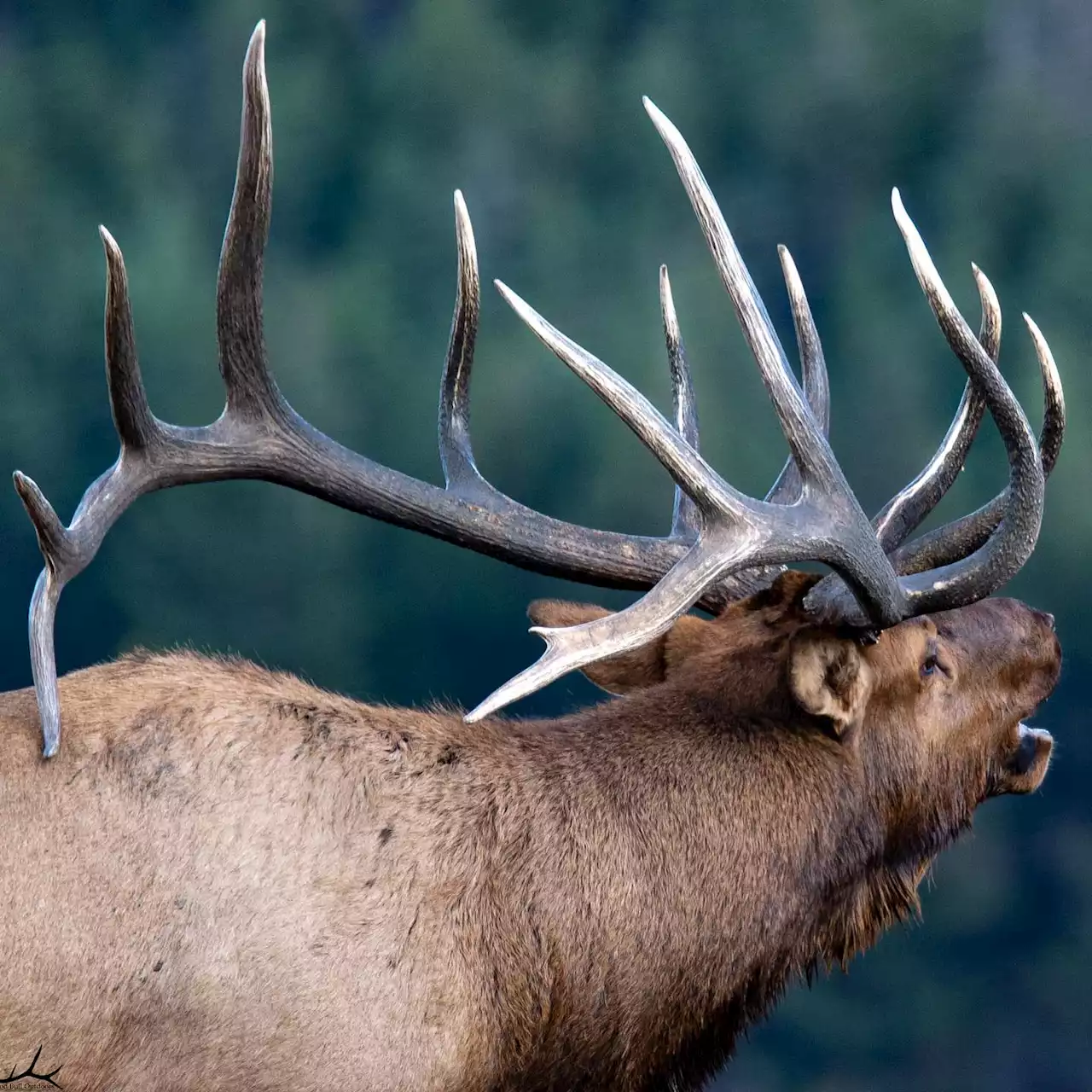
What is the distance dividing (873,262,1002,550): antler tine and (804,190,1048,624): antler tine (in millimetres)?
142

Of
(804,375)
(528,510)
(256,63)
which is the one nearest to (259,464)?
(528,510)

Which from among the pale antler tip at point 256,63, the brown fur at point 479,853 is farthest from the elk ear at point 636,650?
the pale antler tip at point 256,63

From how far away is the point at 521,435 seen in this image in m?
2.63

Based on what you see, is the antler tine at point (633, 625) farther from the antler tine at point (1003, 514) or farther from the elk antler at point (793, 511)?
the antler tine at point (1003, 514)

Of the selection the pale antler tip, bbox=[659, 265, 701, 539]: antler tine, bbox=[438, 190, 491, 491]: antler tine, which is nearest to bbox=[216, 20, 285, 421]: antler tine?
the pale antler tip

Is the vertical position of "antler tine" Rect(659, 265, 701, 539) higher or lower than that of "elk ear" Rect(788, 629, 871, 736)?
higher

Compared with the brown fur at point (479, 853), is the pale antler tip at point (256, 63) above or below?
above

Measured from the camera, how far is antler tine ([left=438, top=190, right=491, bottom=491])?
1724 millimetres

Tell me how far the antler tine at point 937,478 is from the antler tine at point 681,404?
0.21 m

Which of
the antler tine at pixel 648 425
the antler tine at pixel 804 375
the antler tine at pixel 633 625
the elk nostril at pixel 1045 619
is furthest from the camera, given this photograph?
the antler tine at pixel 804 375

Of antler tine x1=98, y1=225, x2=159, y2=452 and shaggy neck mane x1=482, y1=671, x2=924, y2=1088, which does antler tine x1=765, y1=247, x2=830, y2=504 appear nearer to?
shaggy neck mane x1=482, y1=671, x2=924, y2=1088

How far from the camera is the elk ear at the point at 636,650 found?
5.60 ft

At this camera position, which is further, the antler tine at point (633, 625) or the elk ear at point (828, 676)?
the elk ear at point (828, 676)

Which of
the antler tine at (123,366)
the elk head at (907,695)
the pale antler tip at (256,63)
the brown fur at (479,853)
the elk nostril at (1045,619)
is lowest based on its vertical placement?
the brown fur at (479,853)
